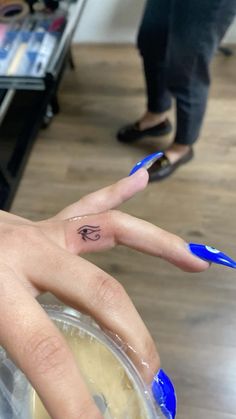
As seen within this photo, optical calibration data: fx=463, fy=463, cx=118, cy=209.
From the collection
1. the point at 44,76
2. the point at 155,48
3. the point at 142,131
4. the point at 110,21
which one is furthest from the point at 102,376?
the point at 110,21

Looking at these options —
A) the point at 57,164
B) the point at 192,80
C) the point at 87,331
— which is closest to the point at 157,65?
the point at 192,80

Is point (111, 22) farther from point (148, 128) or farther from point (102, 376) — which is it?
point (102, 376)

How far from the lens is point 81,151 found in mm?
1671

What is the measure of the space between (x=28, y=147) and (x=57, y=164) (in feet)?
0.39

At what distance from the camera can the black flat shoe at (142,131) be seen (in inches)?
64.2

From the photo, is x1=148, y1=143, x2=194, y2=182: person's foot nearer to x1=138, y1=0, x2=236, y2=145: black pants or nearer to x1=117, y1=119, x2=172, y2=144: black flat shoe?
x1=138, y1=0, x2=236, y2=145: black pants

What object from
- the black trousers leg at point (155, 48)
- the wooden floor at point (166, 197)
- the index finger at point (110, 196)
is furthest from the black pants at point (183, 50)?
the index finger at point (110, 196)

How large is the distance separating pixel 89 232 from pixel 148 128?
1.18 meters

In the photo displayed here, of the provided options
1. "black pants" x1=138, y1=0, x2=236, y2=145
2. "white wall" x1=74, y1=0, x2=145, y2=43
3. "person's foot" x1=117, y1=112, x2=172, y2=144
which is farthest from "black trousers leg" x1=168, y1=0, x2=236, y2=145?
"white wall" x1=74, y1=0, x2=145, y2=43

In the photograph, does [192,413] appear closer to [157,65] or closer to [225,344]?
[225,344]

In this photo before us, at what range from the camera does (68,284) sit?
420 millimetres

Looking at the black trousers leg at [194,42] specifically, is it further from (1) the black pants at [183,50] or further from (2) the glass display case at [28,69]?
(2) the glass display case at [28,69]

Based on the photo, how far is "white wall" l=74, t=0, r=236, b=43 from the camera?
6.17 feet

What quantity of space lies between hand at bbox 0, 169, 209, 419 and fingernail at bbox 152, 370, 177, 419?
0.06ft
